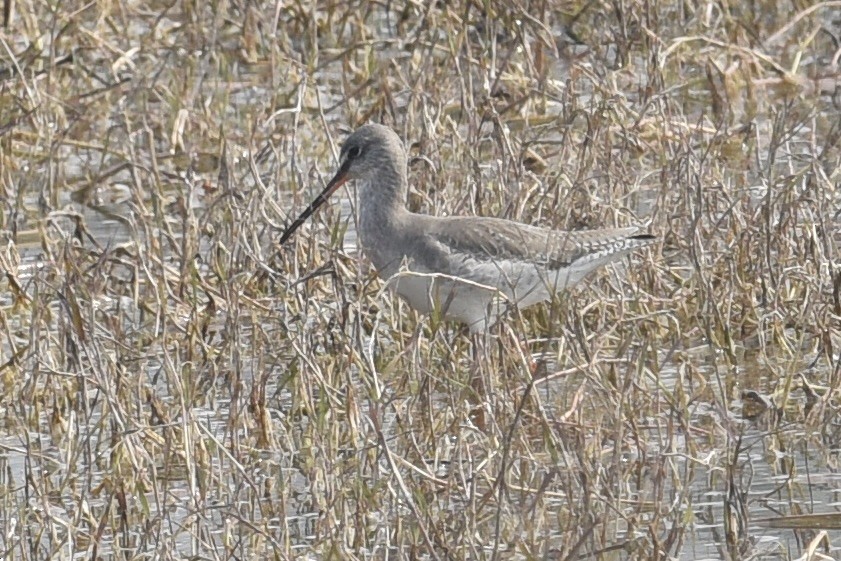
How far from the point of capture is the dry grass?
5.36 metres

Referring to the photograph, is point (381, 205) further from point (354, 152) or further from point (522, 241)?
point (522, 241)

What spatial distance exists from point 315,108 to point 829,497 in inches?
214

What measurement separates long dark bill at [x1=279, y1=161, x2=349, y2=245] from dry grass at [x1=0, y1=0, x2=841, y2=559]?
7 centimetres

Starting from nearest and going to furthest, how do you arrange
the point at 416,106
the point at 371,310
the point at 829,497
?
the point at 829,497 < the point at 371,310 < the point at 416,106

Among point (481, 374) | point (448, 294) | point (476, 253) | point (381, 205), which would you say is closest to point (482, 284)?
point (448, 294)

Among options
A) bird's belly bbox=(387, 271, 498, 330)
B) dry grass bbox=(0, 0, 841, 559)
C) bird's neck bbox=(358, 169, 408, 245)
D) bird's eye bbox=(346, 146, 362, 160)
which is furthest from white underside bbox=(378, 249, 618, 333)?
bird's eye bbox=(346, 146, 362, 160)

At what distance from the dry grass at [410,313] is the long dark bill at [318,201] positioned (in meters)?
0.07

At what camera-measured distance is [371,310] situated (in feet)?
25.5

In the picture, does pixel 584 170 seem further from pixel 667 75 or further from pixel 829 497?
pixel 667 75

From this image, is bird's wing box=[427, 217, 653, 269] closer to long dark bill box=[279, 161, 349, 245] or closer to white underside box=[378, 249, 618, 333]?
white underside box=[378, 249, 618, 333]

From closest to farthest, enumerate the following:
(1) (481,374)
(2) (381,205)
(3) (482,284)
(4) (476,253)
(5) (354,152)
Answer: (1) (481,374) < (3) (482,284) < (4) (476,253) < (2) (381,205) < (5) (354,152)

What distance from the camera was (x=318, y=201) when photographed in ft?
24.8

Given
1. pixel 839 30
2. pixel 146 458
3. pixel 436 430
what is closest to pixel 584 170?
pixel 436 430

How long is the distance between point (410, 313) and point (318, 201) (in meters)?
0.57
